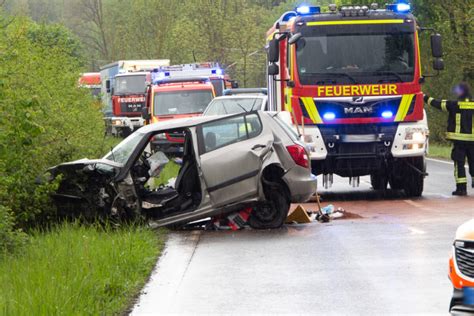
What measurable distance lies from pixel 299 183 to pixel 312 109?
368 cm

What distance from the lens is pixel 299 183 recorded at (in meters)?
14.9

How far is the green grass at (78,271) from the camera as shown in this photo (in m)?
8.55

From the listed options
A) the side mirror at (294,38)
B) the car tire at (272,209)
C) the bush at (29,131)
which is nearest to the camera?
the bush at (29,131)

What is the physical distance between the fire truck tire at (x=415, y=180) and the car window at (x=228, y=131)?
15.7 feet

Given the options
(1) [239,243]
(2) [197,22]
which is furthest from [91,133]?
(2) [197,22]

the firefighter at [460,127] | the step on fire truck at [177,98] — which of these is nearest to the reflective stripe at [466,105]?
the firefighter at [460,127]

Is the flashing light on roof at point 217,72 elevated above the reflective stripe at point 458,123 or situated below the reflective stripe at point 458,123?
below

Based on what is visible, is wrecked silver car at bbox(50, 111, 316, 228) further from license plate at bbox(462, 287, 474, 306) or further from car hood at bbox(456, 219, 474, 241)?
license plate at bbox(462, 287, 474, 306)

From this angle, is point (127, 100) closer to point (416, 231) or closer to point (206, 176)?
point (206, 176)

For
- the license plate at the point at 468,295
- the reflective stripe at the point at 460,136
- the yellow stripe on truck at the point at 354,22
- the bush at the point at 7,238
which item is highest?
the yellow stripe on truck at the point at 354,22

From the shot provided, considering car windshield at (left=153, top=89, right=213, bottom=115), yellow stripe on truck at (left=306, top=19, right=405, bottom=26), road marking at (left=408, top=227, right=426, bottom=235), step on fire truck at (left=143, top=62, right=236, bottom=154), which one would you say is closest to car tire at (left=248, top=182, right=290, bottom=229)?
road marking at (left=408, top=227, right=426, bottom=235)

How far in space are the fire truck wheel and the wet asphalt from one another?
3439mm

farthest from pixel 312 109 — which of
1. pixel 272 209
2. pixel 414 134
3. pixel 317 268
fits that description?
pixel 317 268

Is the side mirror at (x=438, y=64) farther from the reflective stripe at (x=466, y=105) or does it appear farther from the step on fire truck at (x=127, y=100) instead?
the step on fire truck at (x=127, y=100)
